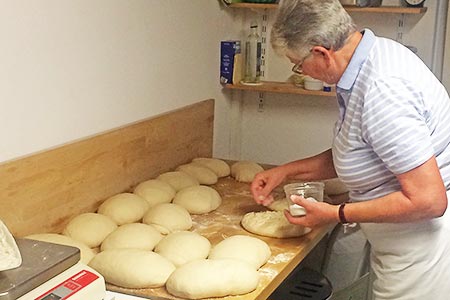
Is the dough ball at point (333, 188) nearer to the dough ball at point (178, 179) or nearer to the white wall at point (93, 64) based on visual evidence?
the dough ball at point (178, 179)

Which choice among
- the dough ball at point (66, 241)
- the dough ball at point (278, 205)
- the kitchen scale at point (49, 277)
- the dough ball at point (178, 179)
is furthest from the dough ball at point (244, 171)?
the kitchen scale at point (49, 277)

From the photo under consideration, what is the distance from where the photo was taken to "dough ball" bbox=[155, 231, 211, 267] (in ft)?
5.43

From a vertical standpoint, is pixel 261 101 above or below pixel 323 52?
below

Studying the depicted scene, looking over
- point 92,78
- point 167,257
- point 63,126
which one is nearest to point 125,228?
point 167,257

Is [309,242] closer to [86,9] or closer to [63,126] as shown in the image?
[63,126]

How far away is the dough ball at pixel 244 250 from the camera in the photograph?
1652 millimetres

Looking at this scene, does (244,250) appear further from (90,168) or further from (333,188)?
(333,188)

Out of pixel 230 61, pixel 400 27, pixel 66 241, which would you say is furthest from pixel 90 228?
pixel 400 27

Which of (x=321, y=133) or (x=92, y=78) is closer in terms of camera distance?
(x=92, y=78)

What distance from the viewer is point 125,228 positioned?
1.80 metres

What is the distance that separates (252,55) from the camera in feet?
9.58

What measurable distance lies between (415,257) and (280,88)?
123cm

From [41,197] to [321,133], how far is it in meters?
1.53

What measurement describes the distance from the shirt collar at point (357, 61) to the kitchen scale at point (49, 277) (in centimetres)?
78
